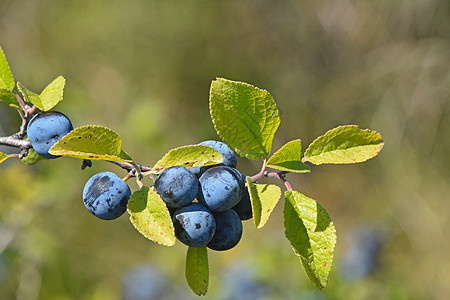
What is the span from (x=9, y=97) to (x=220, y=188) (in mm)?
470

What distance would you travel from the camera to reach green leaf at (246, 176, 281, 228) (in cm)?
69

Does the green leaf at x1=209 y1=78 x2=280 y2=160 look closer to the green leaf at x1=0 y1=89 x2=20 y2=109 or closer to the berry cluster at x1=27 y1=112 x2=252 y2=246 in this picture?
the berry cluster at x1=27 y1=112 x2=252 y2=246

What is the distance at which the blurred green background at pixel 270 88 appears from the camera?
3.10 metres

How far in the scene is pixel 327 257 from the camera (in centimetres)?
76

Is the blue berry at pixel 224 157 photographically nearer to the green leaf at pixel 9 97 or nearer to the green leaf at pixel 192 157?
the green leaf at pixel 192 157

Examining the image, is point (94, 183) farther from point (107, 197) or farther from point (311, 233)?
point (311, 233)

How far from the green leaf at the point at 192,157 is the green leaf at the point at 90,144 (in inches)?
2.8

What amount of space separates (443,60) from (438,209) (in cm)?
122

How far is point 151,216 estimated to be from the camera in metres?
0.72

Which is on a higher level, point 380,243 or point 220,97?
point 220,97

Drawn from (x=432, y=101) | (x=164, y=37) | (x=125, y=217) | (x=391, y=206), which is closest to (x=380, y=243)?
(x=391, y=206)

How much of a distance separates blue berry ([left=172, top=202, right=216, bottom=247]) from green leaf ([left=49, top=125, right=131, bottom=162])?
14cm

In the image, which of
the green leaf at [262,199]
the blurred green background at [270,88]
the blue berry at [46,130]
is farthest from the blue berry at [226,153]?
the blurred green background at [270,88]

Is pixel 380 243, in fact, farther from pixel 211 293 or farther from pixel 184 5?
pixel 184 5
